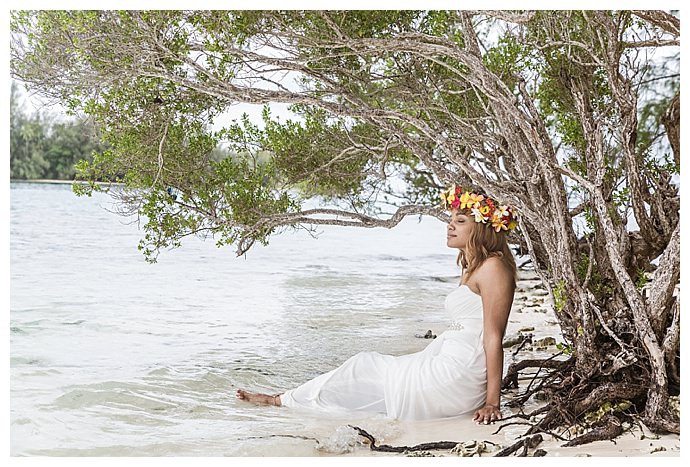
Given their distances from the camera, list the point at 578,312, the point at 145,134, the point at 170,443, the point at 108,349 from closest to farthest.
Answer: the point at 170,443 < the point at 578,312 < the point at 145,134 < the point at 108,349

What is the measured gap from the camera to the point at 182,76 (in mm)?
4340

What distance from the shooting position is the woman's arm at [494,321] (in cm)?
381

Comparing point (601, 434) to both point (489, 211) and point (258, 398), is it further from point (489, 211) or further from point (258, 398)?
point (258, 398)

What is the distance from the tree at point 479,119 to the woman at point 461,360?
0.18 meters

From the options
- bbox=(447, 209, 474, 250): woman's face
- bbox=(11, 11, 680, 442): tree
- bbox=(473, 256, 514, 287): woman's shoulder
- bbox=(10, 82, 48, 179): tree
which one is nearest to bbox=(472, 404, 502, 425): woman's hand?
bbox=(11, 11, 680, 442): tree

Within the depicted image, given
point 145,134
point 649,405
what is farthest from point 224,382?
point 649,405

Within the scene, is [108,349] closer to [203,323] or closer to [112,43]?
[203,323]

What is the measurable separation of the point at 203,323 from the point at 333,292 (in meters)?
3.17

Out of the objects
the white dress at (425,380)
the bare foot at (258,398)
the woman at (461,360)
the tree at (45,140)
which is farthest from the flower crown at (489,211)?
the tree at (45,140)

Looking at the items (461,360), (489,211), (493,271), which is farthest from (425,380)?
(489,211)

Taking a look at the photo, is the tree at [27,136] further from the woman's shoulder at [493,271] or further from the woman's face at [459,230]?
the woman's shoulder at [493,271]

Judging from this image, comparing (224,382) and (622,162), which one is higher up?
(622,162)

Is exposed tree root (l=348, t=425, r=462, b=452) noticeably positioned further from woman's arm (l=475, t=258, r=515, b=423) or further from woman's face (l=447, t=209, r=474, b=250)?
woman's face (l=447, t=209, r=474, b=250)

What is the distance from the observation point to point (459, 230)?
4.10 metres
